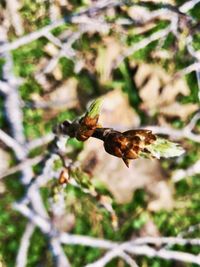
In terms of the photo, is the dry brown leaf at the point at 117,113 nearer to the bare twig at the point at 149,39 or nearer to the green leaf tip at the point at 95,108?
the bare twig at the point at 149,39

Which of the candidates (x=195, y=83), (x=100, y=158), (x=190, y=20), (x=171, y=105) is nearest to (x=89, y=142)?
(x=100, y=158)

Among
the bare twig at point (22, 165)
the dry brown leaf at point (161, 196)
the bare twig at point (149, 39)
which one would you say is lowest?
the dry brown leaf at point (161, 196)

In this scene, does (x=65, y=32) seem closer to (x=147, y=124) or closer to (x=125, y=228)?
(x=147, y=124)

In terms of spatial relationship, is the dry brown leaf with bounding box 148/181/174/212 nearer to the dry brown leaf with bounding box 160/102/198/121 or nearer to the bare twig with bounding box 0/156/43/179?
the dry brown leaf with bounding box 160/102/198/121

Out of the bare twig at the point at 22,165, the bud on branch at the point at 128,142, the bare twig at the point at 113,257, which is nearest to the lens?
the bud on branch at the point at 128,142

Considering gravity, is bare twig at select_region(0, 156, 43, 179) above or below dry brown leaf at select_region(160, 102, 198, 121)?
above

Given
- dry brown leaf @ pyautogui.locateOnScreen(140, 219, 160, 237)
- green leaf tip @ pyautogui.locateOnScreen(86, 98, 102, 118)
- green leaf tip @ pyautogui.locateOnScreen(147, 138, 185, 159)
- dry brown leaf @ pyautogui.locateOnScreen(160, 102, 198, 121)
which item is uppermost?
green leaf tip @ pyautogui.locateOnScreen(86, 98, 102, 118)

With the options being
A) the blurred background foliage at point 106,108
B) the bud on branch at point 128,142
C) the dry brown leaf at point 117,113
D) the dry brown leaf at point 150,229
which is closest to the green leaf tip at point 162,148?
the bud on branch at point 128,142

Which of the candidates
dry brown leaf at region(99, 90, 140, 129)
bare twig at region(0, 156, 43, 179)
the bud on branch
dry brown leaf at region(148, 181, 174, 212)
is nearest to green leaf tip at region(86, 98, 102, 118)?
the bud on branch
